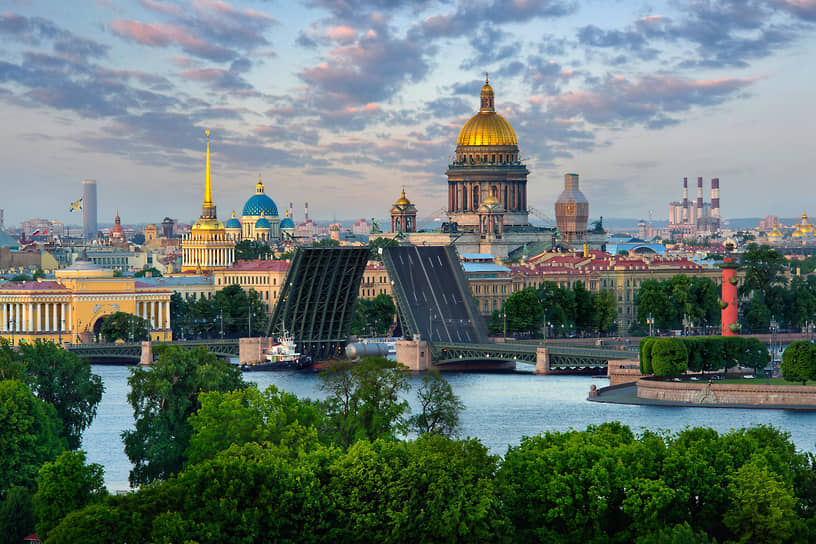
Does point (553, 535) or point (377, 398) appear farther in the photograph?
point (377, 398)

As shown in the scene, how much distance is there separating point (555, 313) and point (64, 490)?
5114cm

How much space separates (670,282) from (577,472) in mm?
56651

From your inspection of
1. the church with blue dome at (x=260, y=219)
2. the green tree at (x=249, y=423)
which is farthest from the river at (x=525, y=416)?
the church with blue dome at (x=260, y=219)

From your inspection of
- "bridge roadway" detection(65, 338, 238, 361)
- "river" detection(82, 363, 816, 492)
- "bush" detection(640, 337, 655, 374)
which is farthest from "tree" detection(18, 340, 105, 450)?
"bridge roadway" detection(65, 338, 238, 361)

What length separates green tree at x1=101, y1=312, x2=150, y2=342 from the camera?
248ft

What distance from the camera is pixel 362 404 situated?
35.7m

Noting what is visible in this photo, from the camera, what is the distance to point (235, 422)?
104 ft

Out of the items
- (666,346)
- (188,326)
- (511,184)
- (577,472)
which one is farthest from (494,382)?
(511,184)

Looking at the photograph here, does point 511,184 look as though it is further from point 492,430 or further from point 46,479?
point 46,479

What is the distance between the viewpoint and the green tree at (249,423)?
102 feet

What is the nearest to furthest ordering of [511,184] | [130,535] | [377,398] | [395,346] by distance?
[130,535], [377,398], [395,346], [511,184]

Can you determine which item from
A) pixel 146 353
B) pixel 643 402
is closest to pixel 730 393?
pixel 643 402

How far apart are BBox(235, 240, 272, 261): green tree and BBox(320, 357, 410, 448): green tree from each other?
76.5 m

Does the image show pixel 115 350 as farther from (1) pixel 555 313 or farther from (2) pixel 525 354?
(1) pixel 555 313
